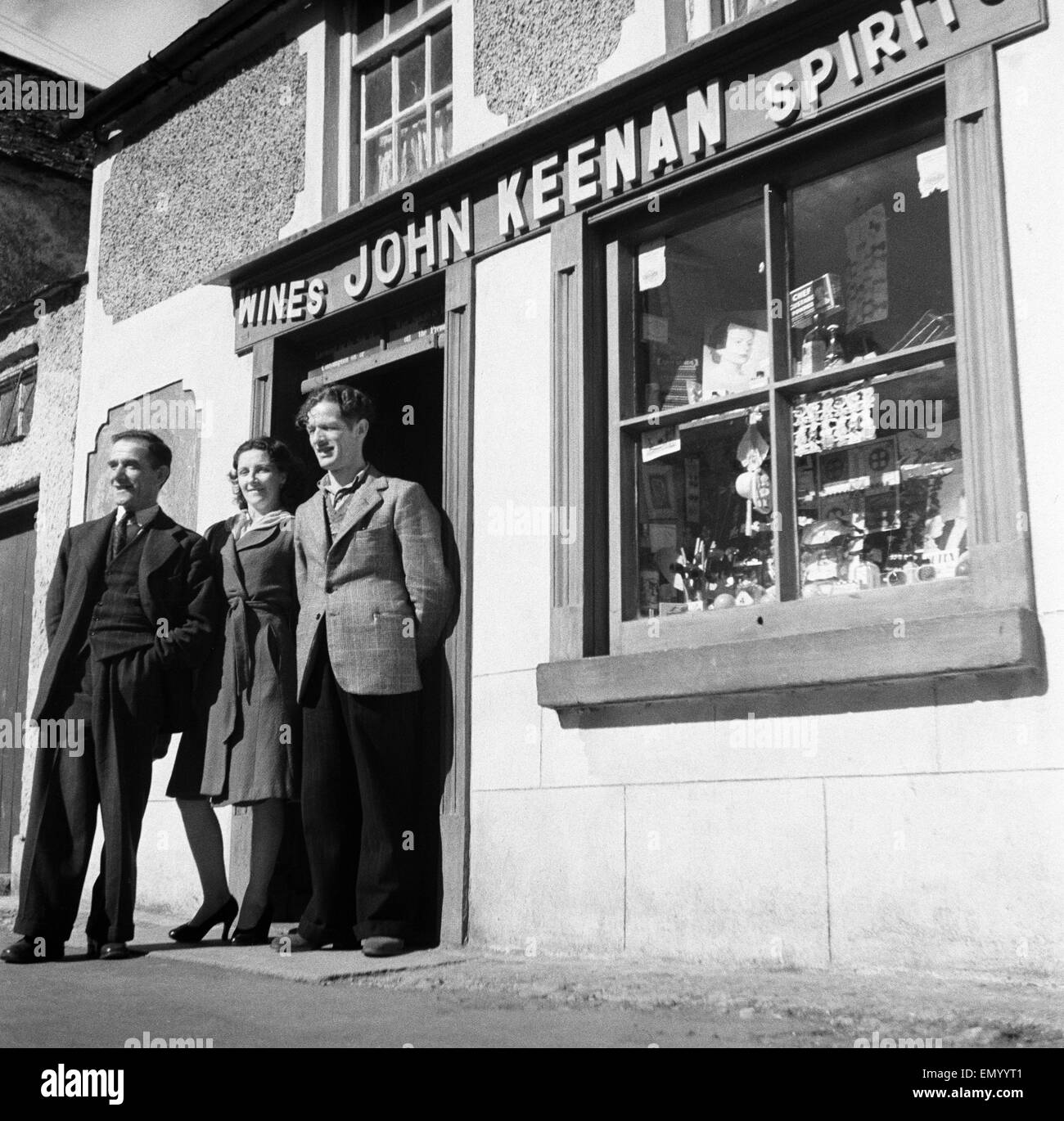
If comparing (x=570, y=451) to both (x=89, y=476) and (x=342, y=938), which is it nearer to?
(x=342, y=938)

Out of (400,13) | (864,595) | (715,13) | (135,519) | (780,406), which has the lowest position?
(864,595)

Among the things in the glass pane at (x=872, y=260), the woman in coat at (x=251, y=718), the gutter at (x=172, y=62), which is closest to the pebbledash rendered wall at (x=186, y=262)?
the gutter at (x=172, y=62)

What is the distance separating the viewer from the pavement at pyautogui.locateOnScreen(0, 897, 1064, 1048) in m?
3.55

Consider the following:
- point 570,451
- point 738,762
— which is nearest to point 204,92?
point 570,451

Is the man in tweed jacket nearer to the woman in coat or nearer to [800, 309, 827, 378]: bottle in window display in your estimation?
the woman in coat

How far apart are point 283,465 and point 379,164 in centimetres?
191

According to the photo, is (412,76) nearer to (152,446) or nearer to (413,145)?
(413,145)

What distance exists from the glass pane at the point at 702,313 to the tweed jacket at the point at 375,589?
1.04 metres

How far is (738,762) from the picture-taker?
15.8 feet

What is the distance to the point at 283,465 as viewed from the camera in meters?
6.29

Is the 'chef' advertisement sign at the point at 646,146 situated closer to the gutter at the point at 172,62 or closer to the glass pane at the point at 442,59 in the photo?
the glass pane at the point at 442,59

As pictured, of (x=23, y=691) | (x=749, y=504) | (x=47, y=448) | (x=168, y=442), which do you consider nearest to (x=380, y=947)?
(x=749, y=504)

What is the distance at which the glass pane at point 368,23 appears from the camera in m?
7.41
